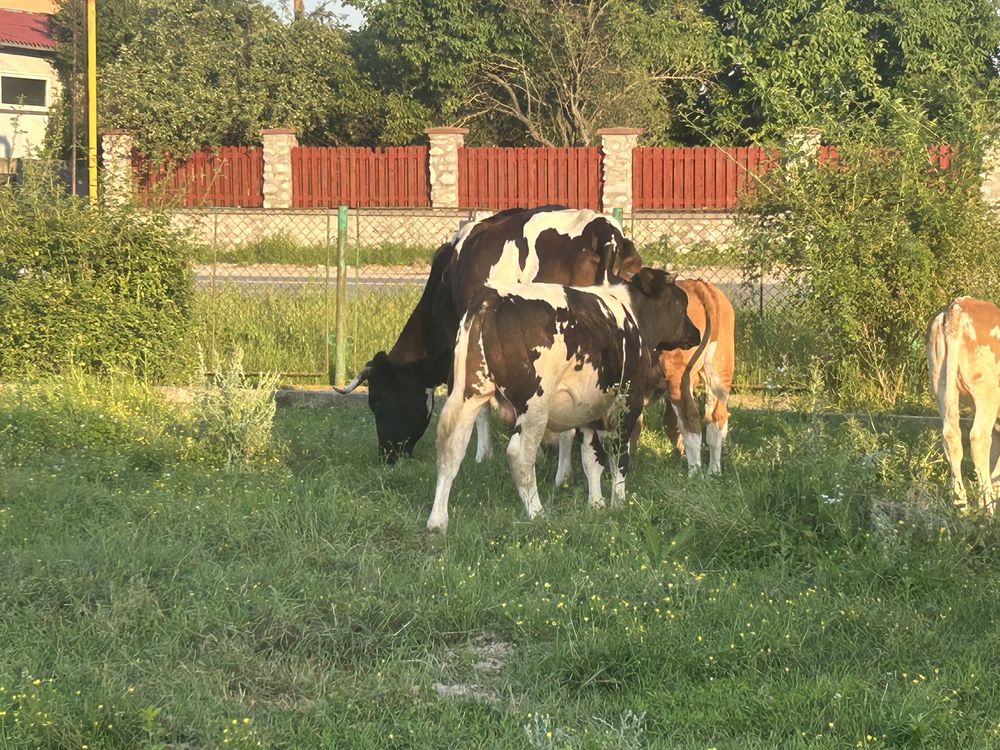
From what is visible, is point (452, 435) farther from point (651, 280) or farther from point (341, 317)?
point (341, 317)

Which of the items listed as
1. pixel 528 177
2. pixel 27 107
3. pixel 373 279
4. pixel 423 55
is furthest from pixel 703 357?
pixel 27 107

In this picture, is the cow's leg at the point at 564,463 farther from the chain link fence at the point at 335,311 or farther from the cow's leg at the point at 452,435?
the chain link fence at the point at 335,311

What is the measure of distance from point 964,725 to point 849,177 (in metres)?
7.73

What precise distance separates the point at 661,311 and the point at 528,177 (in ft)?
86.6

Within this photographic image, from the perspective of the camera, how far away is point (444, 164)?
35344mm

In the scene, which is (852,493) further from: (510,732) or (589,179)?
(589,179)

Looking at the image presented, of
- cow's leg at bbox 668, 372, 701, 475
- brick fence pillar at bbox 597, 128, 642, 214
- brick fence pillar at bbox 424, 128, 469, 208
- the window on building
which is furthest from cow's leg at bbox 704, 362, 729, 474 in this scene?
the window on building

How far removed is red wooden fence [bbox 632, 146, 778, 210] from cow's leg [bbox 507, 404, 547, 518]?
2654 cm

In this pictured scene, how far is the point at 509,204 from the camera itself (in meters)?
35.4

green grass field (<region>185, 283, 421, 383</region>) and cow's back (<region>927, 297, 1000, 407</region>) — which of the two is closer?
cow's back (<region>927, 297, 1000, 407</region>)

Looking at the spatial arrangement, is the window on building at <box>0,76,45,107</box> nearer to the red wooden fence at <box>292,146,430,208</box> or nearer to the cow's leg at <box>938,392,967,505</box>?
the red wooden fence at <box>292,146,430,208</box>

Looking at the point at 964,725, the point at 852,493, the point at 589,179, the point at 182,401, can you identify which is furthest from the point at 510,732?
the point at 589,179

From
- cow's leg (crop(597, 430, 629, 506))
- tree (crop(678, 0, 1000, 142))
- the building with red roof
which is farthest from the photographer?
the building with red roof

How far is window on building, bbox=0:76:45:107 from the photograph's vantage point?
45531 millimetres
